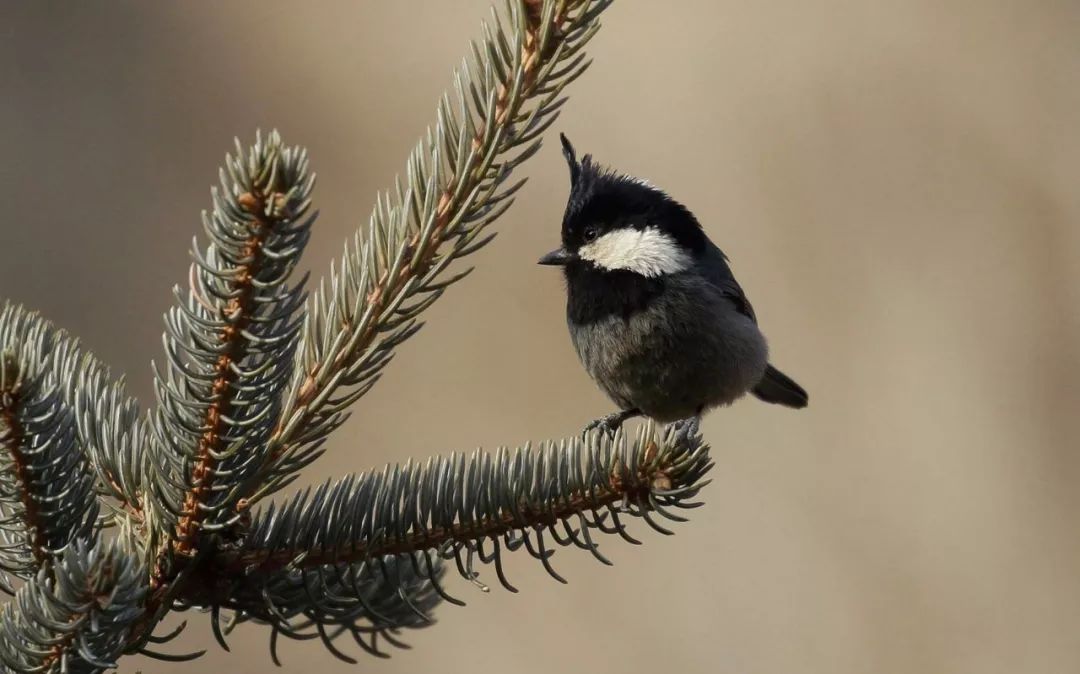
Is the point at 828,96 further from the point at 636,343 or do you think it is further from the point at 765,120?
the point at 636,343

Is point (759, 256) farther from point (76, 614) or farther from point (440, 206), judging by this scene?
point (76, 614)

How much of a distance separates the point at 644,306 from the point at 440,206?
5.90 feet

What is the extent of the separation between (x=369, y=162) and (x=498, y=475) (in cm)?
319

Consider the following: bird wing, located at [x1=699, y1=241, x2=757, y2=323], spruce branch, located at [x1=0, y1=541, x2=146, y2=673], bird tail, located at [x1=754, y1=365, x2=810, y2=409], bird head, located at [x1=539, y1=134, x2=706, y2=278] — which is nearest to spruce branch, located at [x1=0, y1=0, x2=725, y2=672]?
spruce branch, located at [x1=0, y1=541, x2=146, y2=673]

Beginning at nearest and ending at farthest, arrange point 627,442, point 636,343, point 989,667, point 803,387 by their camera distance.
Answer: point 627,442, point 636,343, point 989,667, point 803,387

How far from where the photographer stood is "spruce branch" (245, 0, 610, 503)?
3.27ft

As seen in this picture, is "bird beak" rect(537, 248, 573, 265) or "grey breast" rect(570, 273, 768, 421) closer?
"grey breast" rect(570, 273, 768, 421)

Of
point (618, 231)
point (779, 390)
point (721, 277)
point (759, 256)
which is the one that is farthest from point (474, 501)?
point (759, 256)

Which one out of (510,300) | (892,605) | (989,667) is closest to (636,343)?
(510,300)

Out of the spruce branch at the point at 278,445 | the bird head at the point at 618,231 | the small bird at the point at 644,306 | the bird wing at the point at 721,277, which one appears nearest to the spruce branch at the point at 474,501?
the spruce branch at the point at 278,445

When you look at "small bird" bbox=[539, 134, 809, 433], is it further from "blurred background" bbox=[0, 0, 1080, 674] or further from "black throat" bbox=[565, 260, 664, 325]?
"blurred background" bbox=[0, 0, 1080, 674]

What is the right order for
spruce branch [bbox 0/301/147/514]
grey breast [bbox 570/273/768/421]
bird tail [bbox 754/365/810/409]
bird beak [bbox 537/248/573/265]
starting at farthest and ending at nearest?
bird tail [bbox 754/365/810/409] < bird beak [bbox 537/248/573/265] < grey breast [bbox 570/273/768/421] < spruce branch [bbox 0/301/147/514]

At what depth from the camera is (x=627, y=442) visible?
3.66 ft

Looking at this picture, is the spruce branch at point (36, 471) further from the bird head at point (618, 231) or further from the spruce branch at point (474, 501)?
the bird head at point (618, 231)
